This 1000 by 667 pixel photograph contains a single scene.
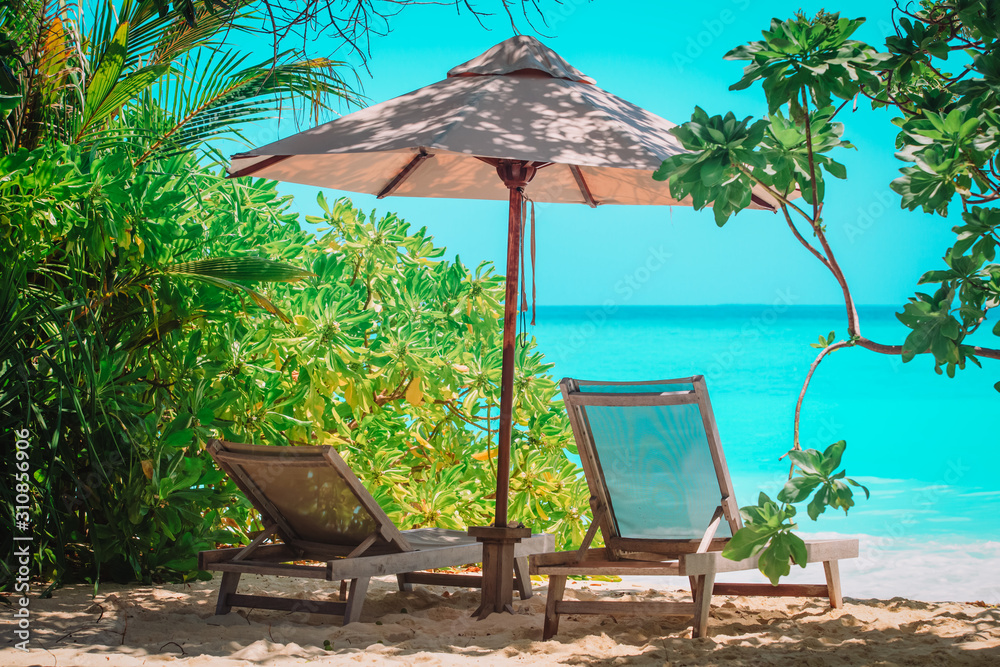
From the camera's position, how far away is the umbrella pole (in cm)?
335

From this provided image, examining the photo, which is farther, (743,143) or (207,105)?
(207,105)

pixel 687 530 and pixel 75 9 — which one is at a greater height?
pixel 75 9

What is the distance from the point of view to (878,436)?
15023 millimetres

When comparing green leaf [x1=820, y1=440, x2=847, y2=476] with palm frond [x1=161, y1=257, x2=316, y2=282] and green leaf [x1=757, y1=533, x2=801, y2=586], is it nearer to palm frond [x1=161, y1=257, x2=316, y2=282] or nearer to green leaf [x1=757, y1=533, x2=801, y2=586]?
green leaf [x1=757, y1=533, x2=801, y2=586]

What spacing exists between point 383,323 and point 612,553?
211 cm

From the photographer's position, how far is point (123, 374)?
12.4 ft

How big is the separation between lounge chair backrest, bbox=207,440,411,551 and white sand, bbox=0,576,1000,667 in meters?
0.32

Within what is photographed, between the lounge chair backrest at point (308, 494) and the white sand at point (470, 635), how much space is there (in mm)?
325

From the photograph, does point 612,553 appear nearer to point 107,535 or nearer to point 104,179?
point 107,535

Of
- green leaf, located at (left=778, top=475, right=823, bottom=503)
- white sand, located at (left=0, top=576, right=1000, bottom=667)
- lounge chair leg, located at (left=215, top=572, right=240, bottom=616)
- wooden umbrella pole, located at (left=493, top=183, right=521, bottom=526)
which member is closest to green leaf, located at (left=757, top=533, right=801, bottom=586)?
green leaf, located at (left=778, top=475, right=823, bottom=503)

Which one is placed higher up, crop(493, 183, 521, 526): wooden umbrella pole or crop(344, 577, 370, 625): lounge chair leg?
crop(493, 183, 521, 526): wooden umbrella pole

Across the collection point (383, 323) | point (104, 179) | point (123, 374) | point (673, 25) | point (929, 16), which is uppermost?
point (673, 25)

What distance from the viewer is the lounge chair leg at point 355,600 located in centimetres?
315

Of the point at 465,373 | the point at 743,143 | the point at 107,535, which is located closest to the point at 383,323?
the point at 465,373
